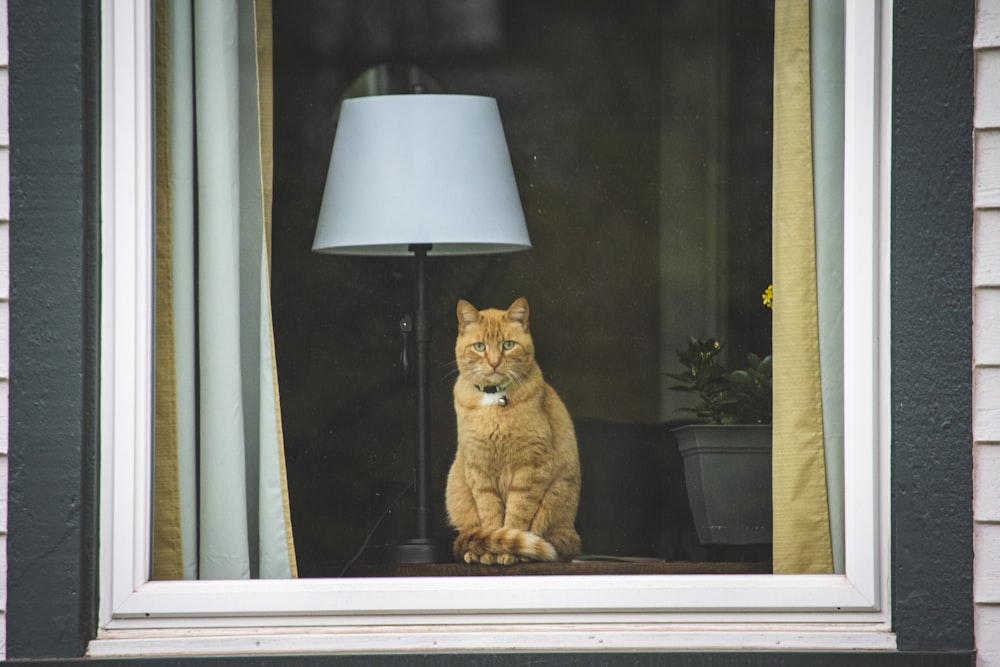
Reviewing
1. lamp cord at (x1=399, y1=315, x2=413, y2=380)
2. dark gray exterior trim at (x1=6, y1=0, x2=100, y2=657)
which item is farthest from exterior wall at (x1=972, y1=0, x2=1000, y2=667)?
dark gray exterior trim at (x1=6, y1=0, x2=100, y2=657)

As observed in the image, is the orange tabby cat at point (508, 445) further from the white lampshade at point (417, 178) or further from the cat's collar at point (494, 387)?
the white lampshade at point (417, 178)

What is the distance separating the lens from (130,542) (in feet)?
5.56

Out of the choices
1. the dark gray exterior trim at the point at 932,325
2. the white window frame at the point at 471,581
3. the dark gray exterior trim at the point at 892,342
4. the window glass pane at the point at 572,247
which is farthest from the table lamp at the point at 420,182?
the dark gray exterior trim at the point at 932,325

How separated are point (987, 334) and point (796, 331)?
0.29 metres

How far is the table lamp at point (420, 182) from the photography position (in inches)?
77.4

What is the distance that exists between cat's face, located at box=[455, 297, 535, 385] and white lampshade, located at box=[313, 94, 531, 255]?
205 mm

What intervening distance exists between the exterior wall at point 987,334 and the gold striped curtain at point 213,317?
1.12 meters

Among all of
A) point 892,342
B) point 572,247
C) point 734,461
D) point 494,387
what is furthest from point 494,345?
point 892,342

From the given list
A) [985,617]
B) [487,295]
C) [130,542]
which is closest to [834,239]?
[985,617]

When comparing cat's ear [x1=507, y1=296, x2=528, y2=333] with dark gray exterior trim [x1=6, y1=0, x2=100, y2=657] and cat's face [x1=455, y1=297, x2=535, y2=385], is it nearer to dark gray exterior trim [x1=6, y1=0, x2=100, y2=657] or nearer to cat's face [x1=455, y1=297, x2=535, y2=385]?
cat's face [x1=455, y1=297, x2=535, y2=385]

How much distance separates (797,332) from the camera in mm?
1808

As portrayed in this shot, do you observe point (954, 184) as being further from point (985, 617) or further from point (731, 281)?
point (731, 281)

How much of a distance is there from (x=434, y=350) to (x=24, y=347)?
0.86 m

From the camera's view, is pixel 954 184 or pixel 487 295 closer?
pixel 954 184
